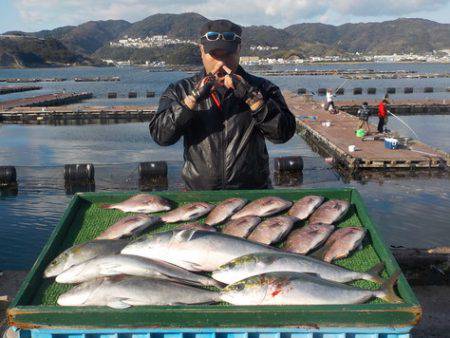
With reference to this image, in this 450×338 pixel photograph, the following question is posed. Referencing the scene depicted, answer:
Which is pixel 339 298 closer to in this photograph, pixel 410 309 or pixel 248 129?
pixel 410 309

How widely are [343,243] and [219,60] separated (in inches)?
65.9

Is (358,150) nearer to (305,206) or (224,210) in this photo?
(305,206)

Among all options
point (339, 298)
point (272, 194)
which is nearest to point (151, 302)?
point (339, 298)

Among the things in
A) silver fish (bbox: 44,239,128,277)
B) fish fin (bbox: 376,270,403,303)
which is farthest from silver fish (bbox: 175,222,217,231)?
fish fin (bbox: 376,270,403,303)

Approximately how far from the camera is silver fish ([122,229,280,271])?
2521 mm

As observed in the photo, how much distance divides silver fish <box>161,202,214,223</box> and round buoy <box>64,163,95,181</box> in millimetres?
13019

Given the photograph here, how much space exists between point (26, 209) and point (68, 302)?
12.5 m

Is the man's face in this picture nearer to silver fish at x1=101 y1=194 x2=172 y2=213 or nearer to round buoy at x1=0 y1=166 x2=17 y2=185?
silver fish at x1=101 y1=194 x2=172 y2=213

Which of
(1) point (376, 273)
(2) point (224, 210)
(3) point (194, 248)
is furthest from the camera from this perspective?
(2) point (224, 210)

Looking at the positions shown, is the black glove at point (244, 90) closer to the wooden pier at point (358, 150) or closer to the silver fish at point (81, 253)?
the silver fish at point (81, 253)

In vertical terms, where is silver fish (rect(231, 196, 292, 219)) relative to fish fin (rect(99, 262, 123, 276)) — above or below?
above

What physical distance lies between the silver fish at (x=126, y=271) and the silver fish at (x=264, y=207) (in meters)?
0.78

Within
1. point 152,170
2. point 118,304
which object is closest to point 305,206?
point 118,304

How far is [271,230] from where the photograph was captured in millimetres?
2918
